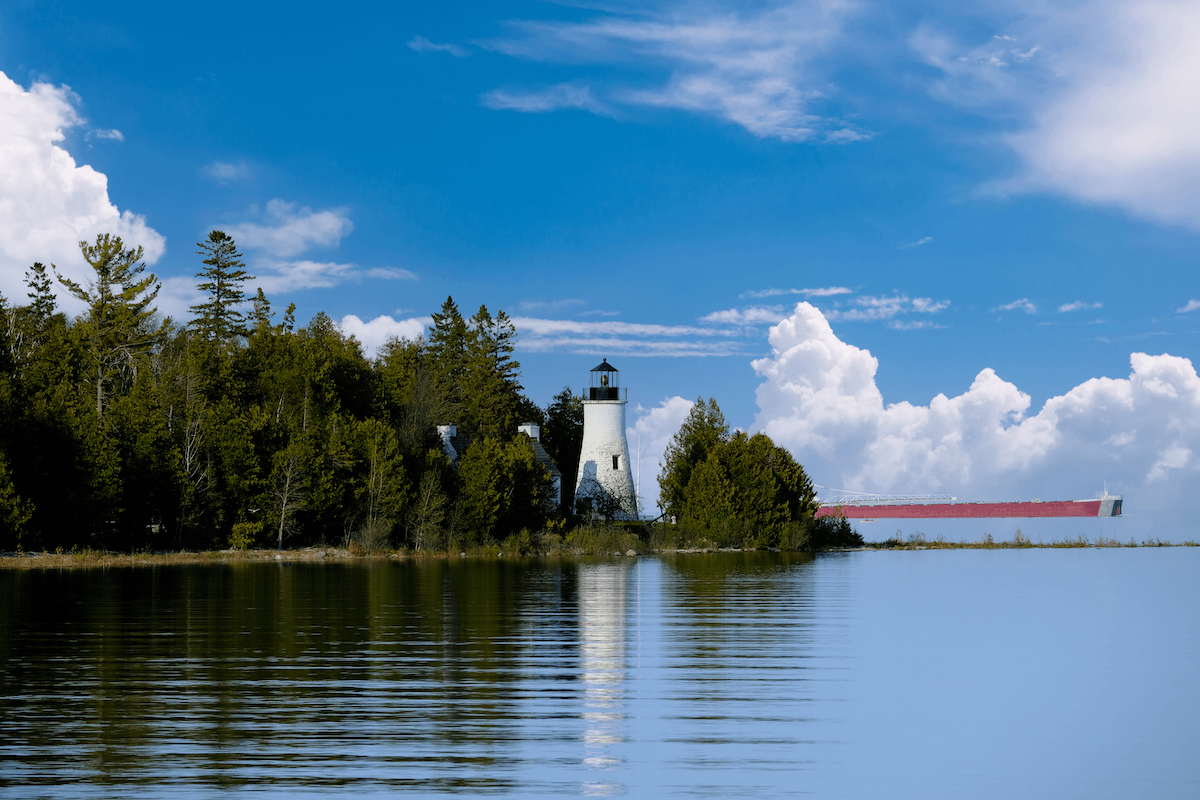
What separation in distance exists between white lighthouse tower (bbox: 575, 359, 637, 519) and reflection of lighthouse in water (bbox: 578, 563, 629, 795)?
36.0 metres

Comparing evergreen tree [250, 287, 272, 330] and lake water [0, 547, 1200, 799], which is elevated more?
evergreen tree [250, 287, 272, 330]

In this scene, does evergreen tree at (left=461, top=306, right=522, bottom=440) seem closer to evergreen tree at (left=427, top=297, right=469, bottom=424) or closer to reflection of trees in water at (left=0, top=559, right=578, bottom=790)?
evergreen tree at (left=427, top=297, right=469, bottom=424)

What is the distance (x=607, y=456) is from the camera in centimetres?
7106

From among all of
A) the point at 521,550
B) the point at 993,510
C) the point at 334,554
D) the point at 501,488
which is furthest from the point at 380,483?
the point at 993,510

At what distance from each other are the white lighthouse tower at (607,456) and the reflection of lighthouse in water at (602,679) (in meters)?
36.0

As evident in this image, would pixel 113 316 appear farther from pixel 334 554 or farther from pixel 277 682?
pixel 277 682

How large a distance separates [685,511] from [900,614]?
42510 mm

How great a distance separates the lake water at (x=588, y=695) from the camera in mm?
10805

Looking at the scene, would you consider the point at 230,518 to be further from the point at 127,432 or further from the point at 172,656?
the point at 172,656

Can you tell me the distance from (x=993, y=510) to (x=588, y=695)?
476 ft

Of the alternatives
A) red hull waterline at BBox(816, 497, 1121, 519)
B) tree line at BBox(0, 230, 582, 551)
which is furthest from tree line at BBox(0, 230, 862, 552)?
red hull waterline at BBox(816, 497, 1121, 519)

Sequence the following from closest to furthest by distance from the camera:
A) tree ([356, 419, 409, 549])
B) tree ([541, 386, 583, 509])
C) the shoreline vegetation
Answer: the shoreline vegetation < tree ([356, 419, 409, 549]) < tree ([541, 386, 583, 509])

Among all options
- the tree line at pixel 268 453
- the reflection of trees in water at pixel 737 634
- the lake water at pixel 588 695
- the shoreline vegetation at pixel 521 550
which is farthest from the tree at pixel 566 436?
the lake water at pixel 588 695

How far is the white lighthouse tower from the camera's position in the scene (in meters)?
70.7
